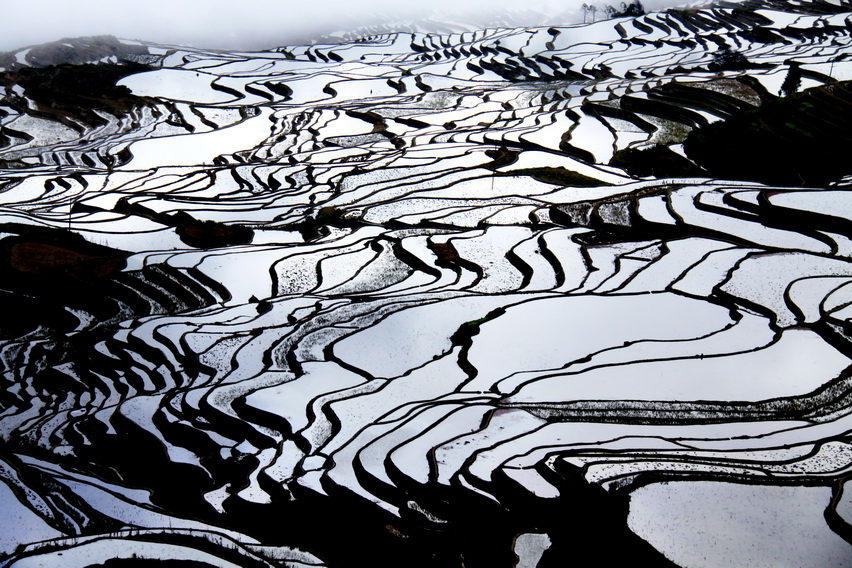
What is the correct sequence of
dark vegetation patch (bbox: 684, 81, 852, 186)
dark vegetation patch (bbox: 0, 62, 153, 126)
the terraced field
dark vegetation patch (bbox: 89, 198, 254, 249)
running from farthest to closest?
dark vegetation patch (bbox: 0, 62, 153, 126), dark vegetation patch (bbox: 684, 81, 852, 186), dark vegetation patch (bbox: 89, 198, 254, 249), the terraced field

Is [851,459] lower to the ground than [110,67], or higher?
lower

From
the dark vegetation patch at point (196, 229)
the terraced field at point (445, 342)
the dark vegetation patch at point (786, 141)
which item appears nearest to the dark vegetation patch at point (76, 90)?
the terraced field at point (445, 342)

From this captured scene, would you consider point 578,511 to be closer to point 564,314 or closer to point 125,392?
point 564,314

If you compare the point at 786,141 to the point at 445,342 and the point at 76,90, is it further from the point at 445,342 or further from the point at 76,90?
the point at 76,90

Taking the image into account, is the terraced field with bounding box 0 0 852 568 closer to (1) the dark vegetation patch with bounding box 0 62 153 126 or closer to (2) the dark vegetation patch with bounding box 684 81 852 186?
(2) the dark vegetation patch with bounding box 684 81 852 186

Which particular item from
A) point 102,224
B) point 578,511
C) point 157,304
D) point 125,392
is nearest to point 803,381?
point 578,511

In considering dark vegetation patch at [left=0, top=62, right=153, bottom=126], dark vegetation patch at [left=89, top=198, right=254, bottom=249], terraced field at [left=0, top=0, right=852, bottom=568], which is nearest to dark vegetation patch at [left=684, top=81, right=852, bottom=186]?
terraced field at [left=0, top=0, right=852, bottom=568]

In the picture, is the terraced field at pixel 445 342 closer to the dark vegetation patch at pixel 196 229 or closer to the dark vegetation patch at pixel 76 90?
the dark vegetation patch at pixel 196 229

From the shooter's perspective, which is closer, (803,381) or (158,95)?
(803,381)
